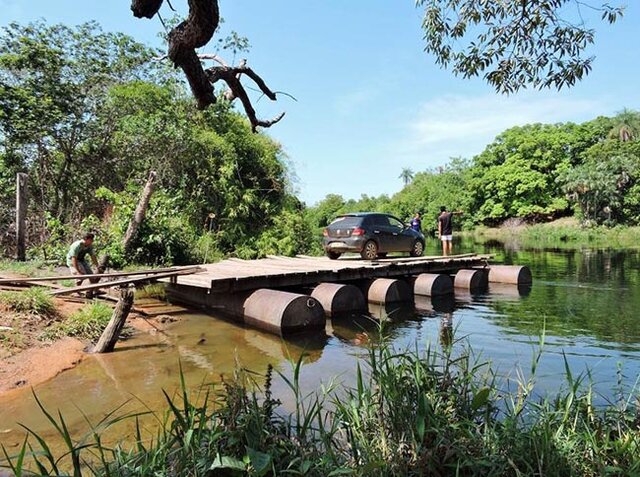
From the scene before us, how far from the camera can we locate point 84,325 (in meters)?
8.33

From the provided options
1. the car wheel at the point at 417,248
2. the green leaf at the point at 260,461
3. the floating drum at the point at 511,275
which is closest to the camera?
the green leaf at the point at 260,461

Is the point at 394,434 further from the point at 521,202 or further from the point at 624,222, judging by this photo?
the point at 521,202

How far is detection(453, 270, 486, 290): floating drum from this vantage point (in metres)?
14.8

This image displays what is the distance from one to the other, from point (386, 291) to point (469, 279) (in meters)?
4.14

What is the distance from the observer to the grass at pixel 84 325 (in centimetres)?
794

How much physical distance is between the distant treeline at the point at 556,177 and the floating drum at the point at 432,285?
97.5 feet

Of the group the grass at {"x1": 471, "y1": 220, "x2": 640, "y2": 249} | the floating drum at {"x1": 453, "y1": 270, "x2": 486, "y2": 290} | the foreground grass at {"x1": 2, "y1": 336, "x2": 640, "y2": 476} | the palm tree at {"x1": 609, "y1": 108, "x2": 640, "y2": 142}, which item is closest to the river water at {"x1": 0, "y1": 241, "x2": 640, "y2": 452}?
the foreground grass at {"x1": 2, "y1": 336, "x2": 640, "y2": 476}

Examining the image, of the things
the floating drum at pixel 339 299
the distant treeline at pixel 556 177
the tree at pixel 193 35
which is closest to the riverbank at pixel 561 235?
the distant treeline at pixel 556 177

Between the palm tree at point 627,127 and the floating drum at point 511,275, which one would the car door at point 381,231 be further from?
the palm tree at point 627,127

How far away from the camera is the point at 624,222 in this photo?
1901 inches

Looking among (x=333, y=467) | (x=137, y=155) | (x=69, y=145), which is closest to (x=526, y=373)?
(x=333, y=467)

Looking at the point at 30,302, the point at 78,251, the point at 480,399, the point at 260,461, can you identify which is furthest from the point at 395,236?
the point at 260,461

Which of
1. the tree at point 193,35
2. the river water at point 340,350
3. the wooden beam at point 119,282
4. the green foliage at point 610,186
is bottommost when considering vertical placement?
the river water at point 340,350

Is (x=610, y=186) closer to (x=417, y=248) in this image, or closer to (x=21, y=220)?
(x=417, y=248)
